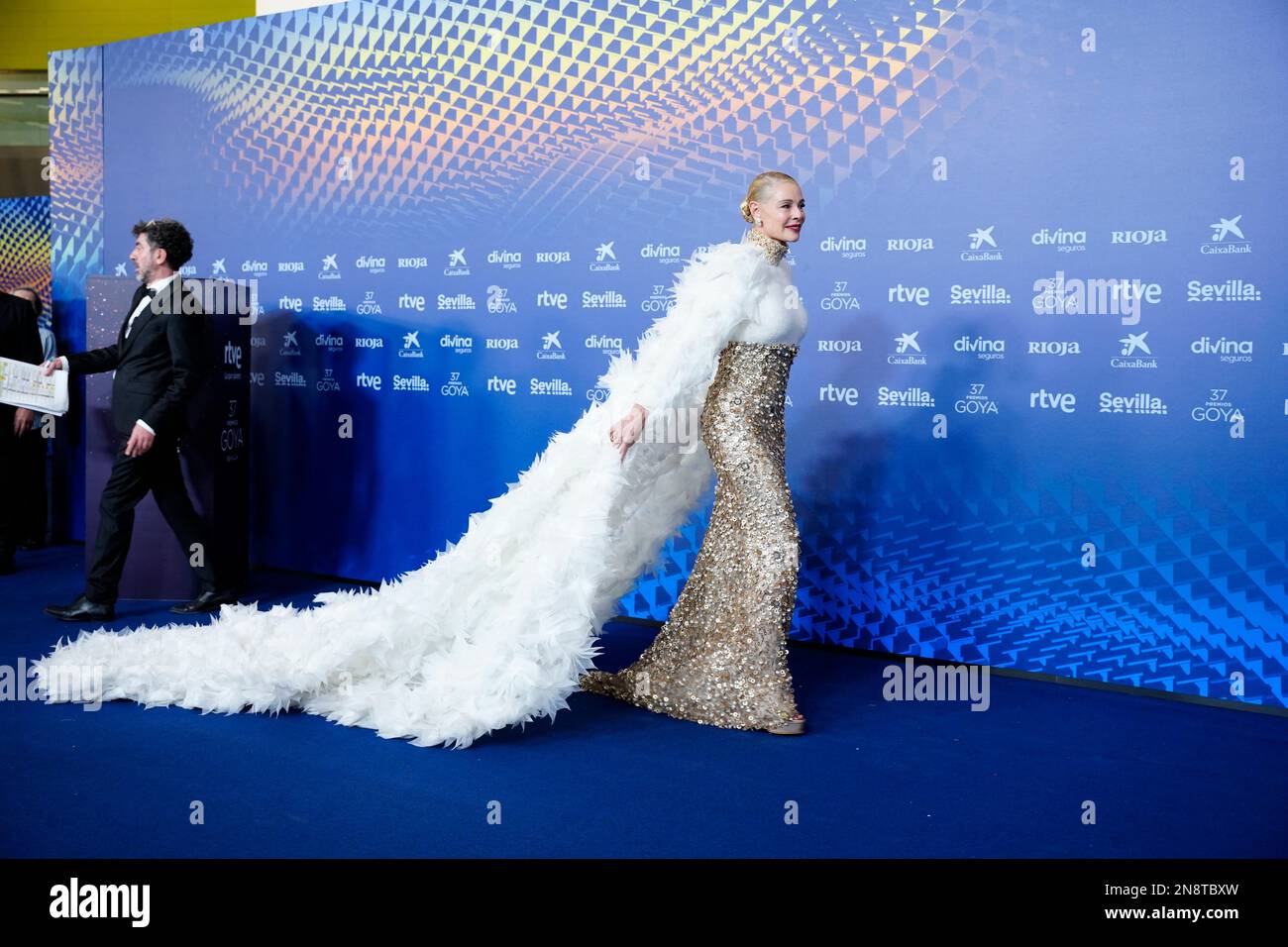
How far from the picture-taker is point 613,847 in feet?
10.5

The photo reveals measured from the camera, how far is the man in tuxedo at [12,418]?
6.79 metres

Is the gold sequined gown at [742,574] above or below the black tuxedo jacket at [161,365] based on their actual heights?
below

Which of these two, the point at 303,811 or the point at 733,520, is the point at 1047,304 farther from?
the point at 303,811

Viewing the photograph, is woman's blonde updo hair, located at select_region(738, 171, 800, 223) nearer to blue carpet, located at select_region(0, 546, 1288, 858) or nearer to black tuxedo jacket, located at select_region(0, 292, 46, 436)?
blue carpet, located at select_region(0, 546, 1288, 858)

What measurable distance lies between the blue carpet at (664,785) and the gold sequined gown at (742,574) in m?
0.14

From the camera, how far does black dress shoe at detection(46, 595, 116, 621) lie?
5785mm

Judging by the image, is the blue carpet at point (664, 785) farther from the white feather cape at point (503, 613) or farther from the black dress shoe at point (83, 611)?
the black dress shoe at point (83, 611)

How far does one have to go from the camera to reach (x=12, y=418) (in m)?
7.11

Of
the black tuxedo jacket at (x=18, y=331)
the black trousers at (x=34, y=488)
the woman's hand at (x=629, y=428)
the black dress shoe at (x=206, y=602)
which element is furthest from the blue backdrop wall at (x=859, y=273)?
the woman's hand at (x=629, y=428)

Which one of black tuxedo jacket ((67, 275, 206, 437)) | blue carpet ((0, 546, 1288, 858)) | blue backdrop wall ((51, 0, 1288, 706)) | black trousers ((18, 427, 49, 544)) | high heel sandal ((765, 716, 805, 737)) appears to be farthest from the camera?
black trousers ((18, 427, 49, 544))

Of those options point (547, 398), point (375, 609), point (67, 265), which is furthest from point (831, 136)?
point (67, 265)

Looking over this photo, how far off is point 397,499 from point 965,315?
3.53 m

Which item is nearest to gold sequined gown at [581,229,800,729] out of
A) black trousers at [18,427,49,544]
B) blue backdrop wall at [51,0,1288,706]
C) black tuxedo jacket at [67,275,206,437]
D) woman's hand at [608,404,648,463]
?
woman's hand at [608,404,648,463]

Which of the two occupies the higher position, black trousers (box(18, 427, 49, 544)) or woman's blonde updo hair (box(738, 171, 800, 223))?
woman's blonde updo hair (box(738, 171, 800, 223))
